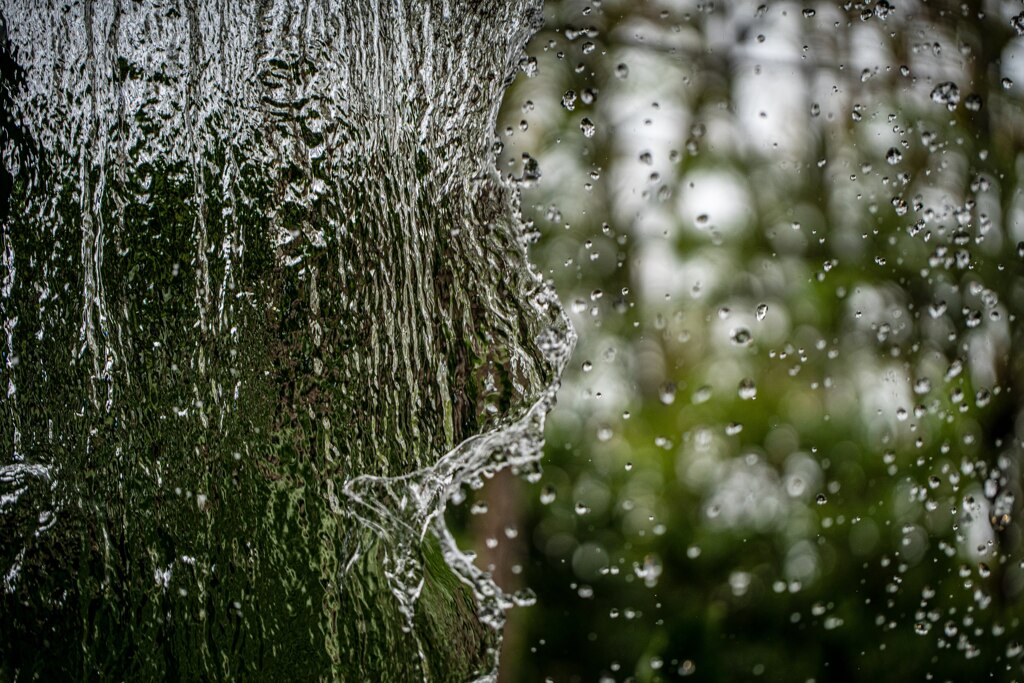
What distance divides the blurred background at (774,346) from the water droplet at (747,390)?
1 centimetres

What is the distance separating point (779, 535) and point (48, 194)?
158 centimetres

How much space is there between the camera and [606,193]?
200 centimetres

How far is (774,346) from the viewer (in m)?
2.10

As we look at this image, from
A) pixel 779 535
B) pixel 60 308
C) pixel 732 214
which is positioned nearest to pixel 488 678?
pixel 60 308

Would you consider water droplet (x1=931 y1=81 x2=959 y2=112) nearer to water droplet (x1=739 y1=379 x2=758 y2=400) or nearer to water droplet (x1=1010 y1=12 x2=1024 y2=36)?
water droplet (x1=1010 y1=12 x2=1024 y2=36)

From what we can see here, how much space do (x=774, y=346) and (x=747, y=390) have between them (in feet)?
0.41

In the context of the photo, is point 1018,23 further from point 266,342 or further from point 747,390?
point 266,342

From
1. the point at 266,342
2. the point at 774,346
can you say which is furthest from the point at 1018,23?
the point at 266,342

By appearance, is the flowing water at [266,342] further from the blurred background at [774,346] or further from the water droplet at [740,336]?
the water droplet at [740,336]

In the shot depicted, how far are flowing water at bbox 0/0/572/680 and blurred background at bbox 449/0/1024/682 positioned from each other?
35.7 inches

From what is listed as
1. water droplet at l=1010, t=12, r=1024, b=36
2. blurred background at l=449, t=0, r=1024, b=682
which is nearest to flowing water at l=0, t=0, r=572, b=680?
blurred background at l=449, t=0, r=1024, b=682

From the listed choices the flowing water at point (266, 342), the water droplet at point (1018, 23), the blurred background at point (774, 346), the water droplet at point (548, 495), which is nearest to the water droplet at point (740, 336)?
the blurred background at point (774, 346)

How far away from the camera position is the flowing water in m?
0.90

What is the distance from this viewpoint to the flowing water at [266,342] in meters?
0.90
